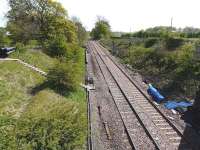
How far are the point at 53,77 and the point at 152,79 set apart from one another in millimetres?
12619

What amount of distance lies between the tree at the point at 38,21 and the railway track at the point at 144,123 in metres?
27.3

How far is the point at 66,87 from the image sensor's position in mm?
23969

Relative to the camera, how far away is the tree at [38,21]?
51719 mm

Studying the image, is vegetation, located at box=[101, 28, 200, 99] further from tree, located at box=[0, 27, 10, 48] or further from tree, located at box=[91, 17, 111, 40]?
tree, located at box=[91, 17, 111, 40]

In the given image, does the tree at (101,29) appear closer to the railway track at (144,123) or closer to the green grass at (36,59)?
the green grass at (36,59)

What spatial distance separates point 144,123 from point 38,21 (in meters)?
38.9

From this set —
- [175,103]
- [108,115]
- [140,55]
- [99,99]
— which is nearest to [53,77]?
[99,99]

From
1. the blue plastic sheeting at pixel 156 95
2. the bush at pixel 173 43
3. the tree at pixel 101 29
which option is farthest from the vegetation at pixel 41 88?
the tree at pixel 101 29

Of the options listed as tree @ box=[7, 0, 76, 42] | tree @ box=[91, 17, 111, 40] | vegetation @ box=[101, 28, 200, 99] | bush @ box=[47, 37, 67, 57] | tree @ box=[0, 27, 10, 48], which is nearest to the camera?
vegetation @ box=[101, 28, 200, 99]

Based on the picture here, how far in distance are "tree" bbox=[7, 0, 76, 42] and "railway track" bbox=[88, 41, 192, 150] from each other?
89.6 feet

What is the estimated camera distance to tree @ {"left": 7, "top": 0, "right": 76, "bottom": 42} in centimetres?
5172

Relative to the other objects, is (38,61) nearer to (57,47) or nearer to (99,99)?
(57,47)

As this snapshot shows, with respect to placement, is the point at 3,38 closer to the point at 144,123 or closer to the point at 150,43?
the point at 150,43

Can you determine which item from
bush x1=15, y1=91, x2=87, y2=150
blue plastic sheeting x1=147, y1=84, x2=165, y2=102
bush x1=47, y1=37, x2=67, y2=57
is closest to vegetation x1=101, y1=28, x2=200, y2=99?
blue plastic sheeting x1=147, y1=84, x2=165, y2=102
